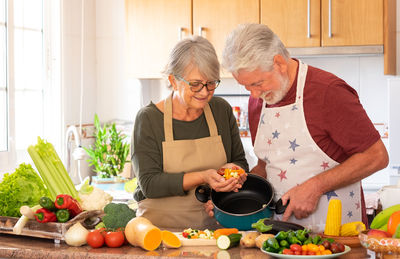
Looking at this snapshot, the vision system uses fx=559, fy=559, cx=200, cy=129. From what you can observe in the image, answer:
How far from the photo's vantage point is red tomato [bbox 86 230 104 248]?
6.07ft

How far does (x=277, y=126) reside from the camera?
2258 millimetres

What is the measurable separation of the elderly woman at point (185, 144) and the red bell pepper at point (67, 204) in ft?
0.98

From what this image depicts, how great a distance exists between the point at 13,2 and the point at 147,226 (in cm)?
223

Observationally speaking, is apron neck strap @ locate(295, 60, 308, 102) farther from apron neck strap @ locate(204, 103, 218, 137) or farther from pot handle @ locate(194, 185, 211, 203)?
pot handle @ locate(194, 185, 211, 203)

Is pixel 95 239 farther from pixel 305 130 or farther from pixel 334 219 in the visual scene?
pixel 305 130

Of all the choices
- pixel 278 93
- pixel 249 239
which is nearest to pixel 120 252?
pixel 249 239

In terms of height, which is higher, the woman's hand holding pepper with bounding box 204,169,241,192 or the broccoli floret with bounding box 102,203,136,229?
the woman's hand holding pepper with bounding box 204,169,241,192

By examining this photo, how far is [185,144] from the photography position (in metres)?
2.31

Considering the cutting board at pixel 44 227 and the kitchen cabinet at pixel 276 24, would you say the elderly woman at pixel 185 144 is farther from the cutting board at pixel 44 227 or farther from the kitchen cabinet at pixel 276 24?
the kitchen cabinet at pixel 276 24

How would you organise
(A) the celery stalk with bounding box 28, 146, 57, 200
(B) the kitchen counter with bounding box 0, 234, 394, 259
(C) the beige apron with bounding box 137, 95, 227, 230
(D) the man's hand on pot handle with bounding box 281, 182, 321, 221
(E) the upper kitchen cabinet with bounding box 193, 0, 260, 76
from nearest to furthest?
(B) the kitchen counter with bounding box 0, 234, 394, 259
(D) the man's hand on pot handle with bounding box 281, 182, 321, 221
(A) the celery stalk with bounding box 28, 146, 57, 200
(C) the beige apron with bounding box 137, 95, 227, 230
(E) the upper kitchen cabinet with bounding box 193, 0, 260, 76

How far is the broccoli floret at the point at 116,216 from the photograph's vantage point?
194 cm

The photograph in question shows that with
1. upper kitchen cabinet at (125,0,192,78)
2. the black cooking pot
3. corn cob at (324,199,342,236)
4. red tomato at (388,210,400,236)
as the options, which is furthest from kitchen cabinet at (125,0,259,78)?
red tomato at (388,210,400,236)

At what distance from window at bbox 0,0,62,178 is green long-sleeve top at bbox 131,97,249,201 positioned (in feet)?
4.58

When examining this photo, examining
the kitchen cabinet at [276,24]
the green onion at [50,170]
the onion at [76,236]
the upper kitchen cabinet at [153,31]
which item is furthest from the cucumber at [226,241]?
the upper kitchen cabinet at [153,31]
